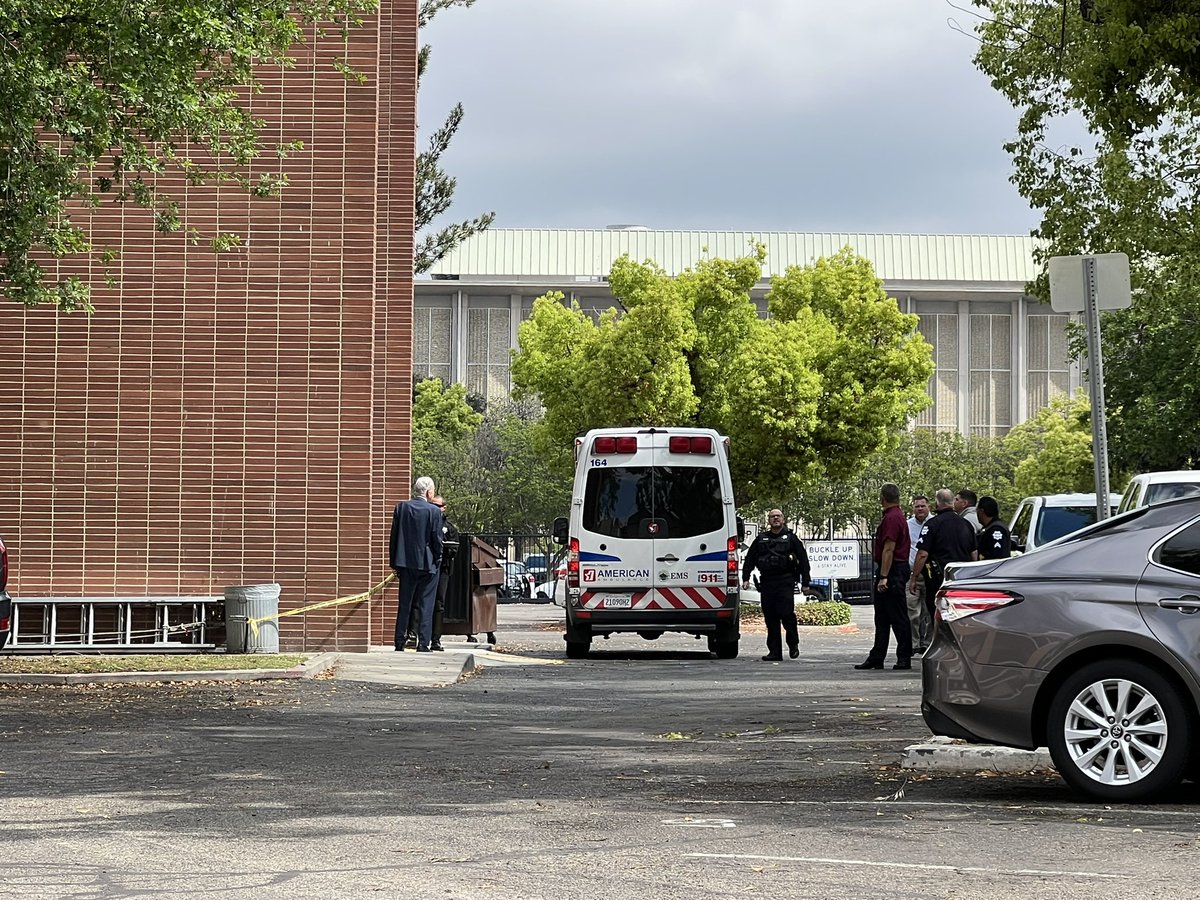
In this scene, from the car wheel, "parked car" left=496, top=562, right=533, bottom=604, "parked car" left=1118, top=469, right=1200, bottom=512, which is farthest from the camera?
"parked car" left=496, top=562, right=533, bottom=604

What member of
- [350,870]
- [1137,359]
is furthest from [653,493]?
[1137,359]

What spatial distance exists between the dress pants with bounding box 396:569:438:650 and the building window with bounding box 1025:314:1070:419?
77.7 m

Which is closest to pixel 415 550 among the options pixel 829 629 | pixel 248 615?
pixel 248 615

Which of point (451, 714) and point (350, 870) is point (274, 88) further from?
point (350, 870)

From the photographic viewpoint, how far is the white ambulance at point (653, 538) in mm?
21094

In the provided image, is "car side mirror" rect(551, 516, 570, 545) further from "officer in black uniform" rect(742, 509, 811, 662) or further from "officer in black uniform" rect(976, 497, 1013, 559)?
"officer in black uniform" rect(976, 497, 1013, 559)

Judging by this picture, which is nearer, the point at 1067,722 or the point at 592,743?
the point at 1067,722

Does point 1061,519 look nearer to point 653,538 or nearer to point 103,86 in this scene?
point 653,538

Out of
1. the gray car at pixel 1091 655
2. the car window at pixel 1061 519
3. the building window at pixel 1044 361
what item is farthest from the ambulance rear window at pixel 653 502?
the building window at pixel 1044 361

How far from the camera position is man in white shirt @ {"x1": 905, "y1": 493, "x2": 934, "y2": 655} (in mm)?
17797

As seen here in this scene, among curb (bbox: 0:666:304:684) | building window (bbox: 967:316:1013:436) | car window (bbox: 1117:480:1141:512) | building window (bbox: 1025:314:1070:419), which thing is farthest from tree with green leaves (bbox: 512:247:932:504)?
building window (bbox: 1025:314:1070:419)

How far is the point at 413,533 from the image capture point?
18.8 metres

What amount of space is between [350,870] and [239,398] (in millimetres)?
12573

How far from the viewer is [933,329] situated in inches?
3716
